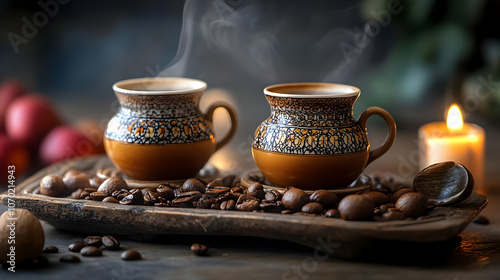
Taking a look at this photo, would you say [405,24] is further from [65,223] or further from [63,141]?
[65,223]

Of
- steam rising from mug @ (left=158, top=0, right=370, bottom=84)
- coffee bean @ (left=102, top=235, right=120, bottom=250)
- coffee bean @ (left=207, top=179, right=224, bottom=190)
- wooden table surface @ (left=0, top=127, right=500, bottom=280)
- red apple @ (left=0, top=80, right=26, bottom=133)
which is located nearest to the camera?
wooden table surface @ (left=0, top=127, right=500, bottom=280)

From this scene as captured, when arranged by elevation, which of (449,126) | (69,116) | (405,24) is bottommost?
(69,116)

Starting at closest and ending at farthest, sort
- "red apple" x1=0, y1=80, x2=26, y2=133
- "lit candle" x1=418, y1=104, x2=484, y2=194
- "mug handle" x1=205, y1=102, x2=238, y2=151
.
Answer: "mug handle" x1=205, y1=102, x2=238, y2=151, "lit candle" x1=418, y1=104, x2=484, y2=194, "red apple" x1=0, y1=80, x2=26, y2=133

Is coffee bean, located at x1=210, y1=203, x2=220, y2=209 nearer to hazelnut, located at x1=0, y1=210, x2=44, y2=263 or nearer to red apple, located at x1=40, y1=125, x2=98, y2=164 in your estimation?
hazelnut, located at x1=0, y1=210, x2=44, y2=263

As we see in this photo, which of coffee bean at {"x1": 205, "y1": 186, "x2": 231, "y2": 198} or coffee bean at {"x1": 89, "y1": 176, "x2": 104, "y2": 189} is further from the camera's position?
coffee bean at {"x1": 89, "y1": 176, "x2": 104, "y2": 189}

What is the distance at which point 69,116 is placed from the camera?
7.85 feet

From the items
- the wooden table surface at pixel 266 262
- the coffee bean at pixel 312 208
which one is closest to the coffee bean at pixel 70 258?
the wooden table surface at pixel 266 262

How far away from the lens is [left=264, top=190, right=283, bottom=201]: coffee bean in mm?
965

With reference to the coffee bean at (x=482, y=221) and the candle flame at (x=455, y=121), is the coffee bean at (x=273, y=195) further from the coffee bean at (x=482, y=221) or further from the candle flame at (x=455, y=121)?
the candle flame at (x=455, y=121)

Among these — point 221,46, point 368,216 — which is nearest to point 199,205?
point 368,216

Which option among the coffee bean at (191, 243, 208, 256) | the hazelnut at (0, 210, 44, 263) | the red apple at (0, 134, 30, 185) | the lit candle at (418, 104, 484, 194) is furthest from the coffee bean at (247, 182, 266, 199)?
the red apple at (0, 134, 30, 185)

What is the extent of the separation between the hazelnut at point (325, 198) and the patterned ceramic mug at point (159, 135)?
0.90ft

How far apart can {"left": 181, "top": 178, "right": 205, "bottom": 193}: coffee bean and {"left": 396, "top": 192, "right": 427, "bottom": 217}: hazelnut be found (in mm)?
327

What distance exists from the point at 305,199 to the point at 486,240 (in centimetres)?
32
